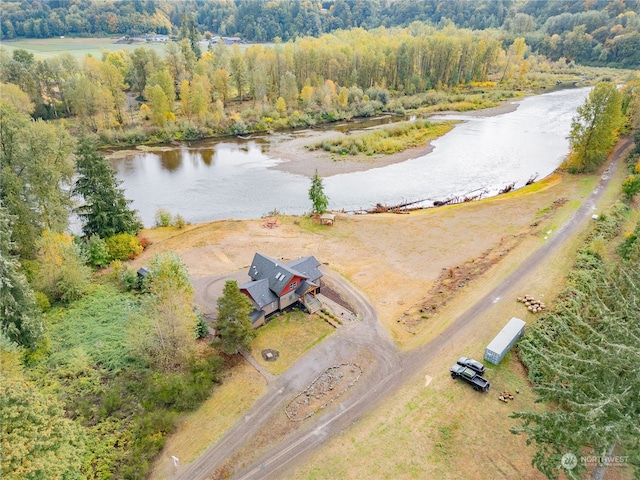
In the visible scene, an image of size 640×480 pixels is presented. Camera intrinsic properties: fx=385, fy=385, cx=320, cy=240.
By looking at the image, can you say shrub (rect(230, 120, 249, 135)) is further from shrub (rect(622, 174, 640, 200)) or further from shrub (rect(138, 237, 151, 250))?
shrub (rect(622, 174, 640, 200))

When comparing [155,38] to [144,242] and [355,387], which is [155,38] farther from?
[355,387]

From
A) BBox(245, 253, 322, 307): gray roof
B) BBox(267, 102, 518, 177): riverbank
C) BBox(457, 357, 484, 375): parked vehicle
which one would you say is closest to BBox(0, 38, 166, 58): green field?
BBox(267, 102, 518, 177): riverbank

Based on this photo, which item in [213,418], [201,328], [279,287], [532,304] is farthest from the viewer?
[532,304]

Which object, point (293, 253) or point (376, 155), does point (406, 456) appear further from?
point (376, 155)

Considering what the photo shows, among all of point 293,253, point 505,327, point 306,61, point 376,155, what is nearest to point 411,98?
point 306,61

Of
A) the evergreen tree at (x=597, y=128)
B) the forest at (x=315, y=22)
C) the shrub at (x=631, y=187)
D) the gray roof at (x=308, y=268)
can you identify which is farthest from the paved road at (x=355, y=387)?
the forest at (x=315, y=22)

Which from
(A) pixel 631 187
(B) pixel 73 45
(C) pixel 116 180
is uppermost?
(B) pixel 73 45

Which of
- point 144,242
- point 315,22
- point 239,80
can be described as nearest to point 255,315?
point 144,242
